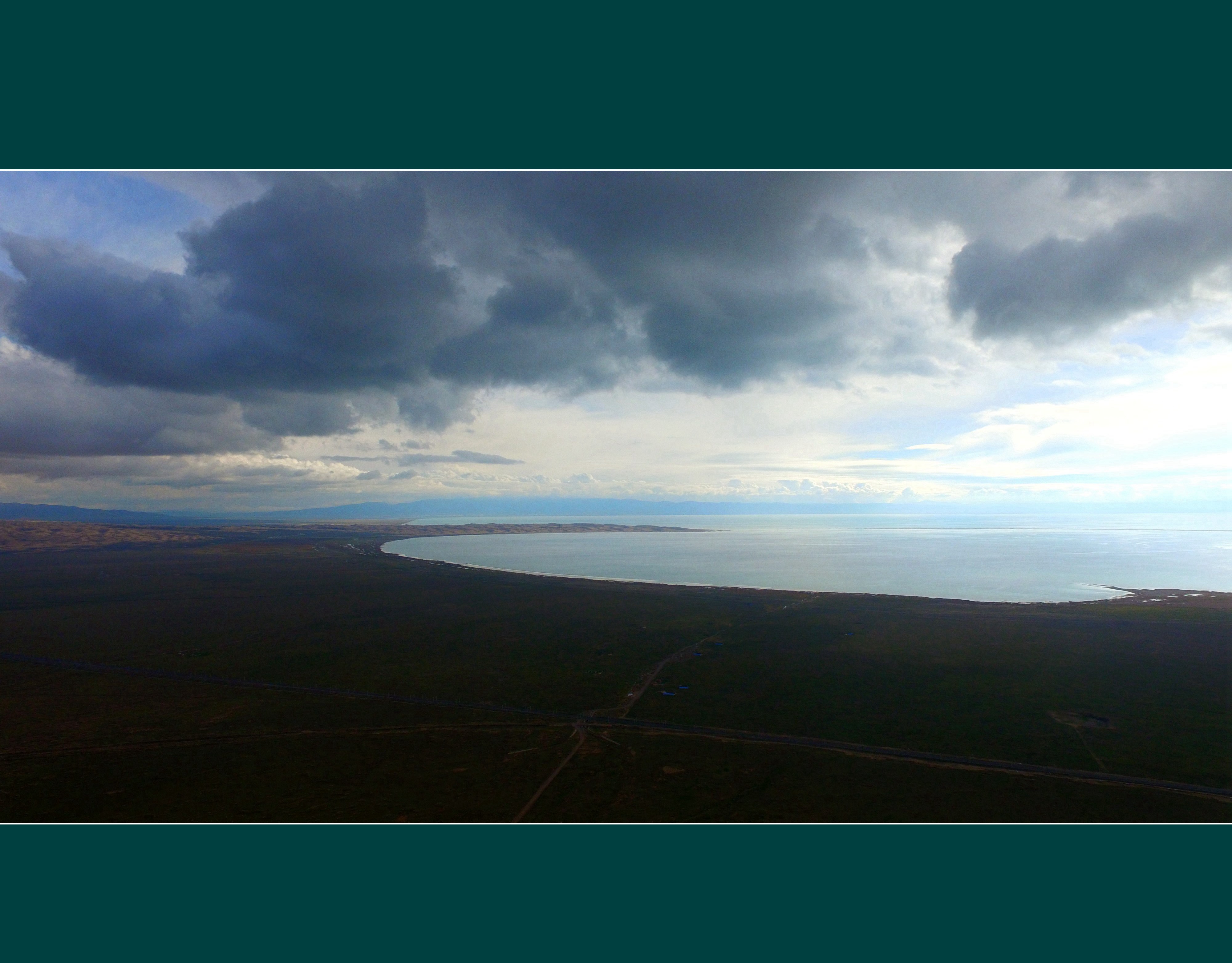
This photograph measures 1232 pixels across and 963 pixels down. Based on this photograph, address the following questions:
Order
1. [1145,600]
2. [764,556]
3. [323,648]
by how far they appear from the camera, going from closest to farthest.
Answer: [323,648], [1145,600], [764,556]

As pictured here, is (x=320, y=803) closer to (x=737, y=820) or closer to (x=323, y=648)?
(x=737, y=820)

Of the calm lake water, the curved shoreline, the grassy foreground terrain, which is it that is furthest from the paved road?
the calm lake water

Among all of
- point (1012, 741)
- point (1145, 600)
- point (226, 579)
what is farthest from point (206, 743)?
point (1145, 600)

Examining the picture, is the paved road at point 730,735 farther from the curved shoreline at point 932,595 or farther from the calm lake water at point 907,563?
the calm lake water at point 907,563

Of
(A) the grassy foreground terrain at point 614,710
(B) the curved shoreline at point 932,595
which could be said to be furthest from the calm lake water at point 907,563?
(A) the grassy foreground terrain at point 614,710

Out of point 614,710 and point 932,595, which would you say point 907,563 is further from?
point 614,710

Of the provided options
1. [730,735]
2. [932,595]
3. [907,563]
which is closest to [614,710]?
[730,735]
